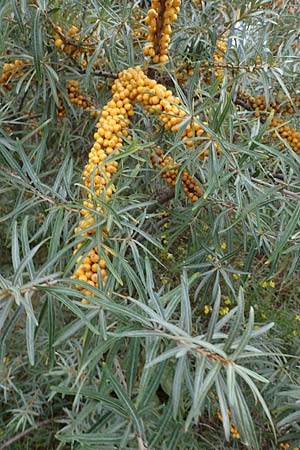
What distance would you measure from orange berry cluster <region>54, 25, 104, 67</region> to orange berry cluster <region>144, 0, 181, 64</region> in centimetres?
15

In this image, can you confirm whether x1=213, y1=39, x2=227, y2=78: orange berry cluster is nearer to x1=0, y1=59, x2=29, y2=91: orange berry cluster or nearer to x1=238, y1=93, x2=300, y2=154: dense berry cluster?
x1=238, y1=93, x2=300, y2=154: dense berry cluster

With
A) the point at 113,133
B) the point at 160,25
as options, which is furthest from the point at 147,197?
the point at 160,25

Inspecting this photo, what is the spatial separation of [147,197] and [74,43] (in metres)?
0.38

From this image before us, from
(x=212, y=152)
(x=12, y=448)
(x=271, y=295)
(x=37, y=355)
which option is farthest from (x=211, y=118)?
(x=271, y=295)

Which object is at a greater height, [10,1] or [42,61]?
[10,1]

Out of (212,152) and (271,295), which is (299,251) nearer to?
(212,152)

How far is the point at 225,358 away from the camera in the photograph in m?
0.52

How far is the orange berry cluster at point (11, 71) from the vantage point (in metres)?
1.02

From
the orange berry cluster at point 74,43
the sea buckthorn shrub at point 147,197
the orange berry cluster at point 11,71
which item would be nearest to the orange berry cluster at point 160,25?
the sea buckthorn shrub at point 147,197

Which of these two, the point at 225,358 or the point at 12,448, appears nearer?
the point at 225,358

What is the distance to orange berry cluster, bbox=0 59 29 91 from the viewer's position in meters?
1.02

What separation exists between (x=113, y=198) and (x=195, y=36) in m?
0.62

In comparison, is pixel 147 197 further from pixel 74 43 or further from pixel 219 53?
pixel 219 53

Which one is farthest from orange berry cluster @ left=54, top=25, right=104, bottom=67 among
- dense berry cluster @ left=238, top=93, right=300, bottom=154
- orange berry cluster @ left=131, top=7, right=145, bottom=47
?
dense berry cluster @ left=238, top=93, right=300, bottom=154
